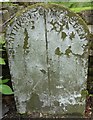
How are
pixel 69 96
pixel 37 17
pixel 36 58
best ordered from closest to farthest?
pixel 37 17
pixel 36 58
pixel 69 96

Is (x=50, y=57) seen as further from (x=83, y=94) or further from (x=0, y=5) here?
(x=0, y=5)

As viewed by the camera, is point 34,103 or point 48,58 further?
point 34,103

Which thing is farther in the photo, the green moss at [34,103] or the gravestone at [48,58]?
the green moss at [34,103]

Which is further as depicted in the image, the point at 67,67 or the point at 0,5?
the point at 0,5

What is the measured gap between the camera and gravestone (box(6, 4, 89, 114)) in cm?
254

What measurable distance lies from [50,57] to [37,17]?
41 cm

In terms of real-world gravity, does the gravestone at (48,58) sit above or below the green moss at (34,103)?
above

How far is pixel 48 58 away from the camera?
106 inches

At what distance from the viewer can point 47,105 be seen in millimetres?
2936

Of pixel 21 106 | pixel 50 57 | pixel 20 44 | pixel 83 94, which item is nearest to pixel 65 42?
pixel 50 57

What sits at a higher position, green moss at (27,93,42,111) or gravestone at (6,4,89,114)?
gravestone at (6,4,89,114)

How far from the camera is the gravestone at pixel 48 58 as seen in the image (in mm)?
2541

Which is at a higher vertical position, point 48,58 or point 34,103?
point 48,58

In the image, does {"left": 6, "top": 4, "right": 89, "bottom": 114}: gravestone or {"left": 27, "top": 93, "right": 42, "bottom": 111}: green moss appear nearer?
{"left": 6, "top": 4, "right": 89, "bottom": 114}: gravestone
